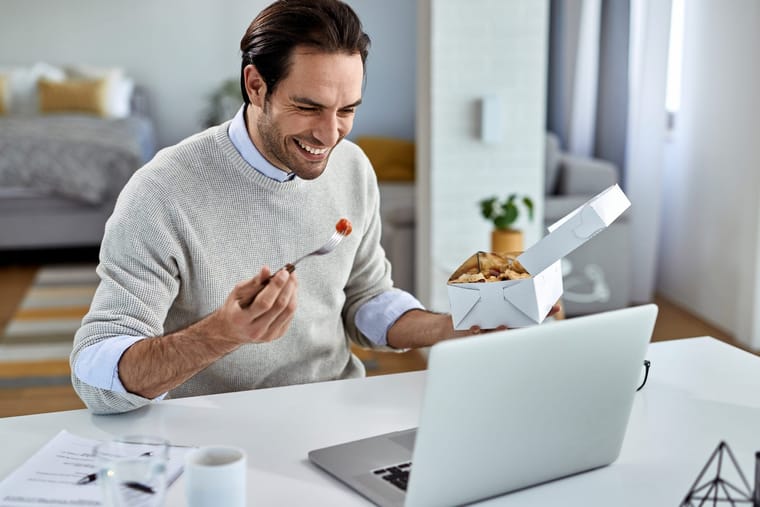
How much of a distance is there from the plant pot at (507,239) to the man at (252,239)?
1466mm

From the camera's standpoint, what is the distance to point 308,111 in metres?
1.45

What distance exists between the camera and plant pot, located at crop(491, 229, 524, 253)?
310 cm

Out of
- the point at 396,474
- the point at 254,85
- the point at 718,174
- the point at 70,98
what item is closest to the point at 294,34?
Result: the point at 254,85

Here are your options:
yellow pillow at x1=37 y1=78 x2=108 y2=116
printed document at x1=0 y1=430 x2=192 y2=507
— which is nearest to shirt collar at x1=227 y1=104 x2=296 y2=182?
printed document at x1=0 y1=430 x2=192 y2=507

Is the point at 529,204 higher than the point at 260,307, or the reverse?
the point at 260,307

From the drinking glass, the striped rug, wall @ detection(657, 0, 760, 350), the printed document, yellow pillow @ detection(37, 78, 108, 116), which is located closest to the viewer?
the drinking glass

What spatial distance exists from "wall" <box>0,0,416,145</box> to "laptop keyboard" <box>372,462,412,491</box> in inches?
243

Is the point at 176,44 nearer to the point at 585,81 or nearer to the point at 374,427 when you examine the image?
the point at 585,81

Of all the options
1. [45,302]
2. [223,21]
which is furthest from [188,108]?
[45,302]

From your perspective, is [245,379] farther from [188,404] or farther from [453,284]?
[453,284]

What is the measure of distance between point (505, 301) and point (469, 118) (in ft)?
6.81

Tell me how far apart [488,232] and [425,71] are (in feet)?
2.00

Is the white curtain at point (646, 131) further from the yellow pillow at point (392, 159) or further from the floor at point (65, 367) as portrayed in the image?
the yellow pillow at point (392, 159)

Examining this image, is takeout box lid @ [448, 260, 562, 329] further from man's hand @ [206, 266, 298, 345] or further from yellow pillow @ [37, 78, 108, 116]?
yellow pillow @ [37, 78, 108, 116]
